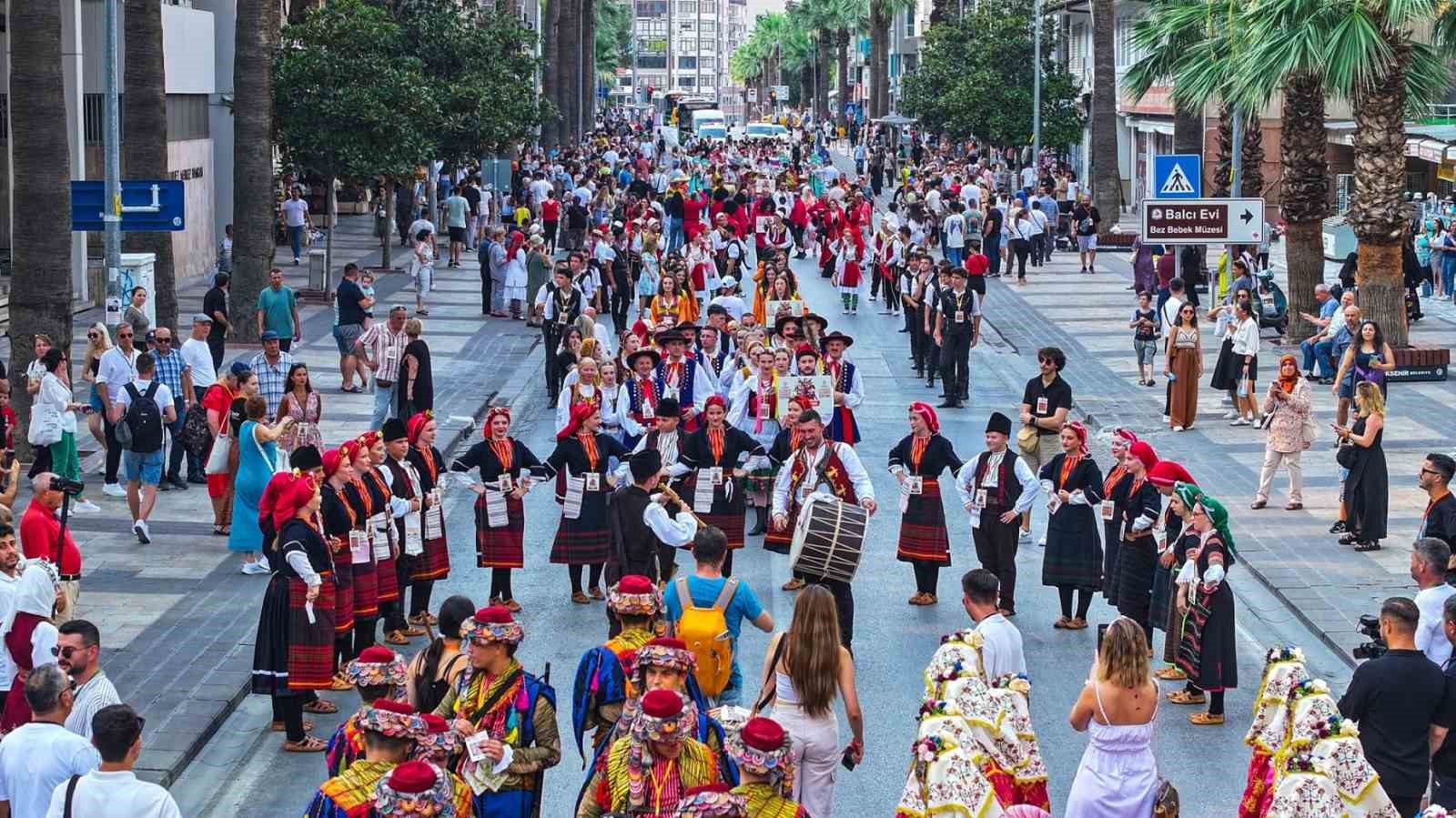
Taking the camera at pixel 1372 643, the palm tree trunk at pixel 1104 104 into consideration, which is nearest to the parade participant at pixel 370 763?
the camera at pixel 1372 643

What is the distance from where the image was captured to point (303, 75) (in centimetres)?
3603

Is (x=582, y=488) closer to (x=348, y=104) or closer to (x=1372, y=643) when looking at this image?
(x=1372, y=643)

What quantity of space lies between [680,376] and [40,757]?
1009cm

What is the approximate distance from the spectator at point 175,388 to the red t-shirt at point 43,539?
621 centimetres

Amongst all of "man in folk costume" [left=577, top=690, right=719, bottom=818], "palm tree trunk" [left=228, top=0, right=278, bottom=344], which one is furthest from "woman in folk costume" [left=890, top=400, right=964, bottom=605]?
"palm tree trunk" [left=228, top=0, right=278, bottom=344]

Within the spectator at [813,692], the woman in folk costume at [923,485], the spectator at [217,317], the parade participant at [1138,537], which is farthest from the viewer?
the spectator at [217,317]

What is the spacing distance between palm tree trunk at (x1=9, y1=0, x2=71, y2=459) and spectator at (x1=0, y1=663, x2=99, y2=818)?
508 inches

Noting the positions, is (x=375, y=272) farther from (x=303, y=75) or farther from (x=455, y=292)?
(x=303, y=75)

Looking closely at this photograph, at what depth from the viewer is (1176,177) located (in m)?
28.3

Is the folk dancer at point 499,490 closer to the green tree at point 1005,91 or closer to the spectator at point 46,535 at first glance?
the spectator at point 46,535

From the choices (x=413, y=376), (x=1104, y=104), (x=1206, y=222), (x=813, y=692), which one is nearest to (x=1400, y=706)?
(x=813, y=692)

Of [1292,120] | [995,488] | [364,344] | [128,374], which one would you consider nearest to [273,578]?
[995,488]

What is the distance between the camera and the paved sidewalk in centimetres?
1300

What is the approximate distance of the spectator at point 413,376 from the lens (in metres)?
21.9
